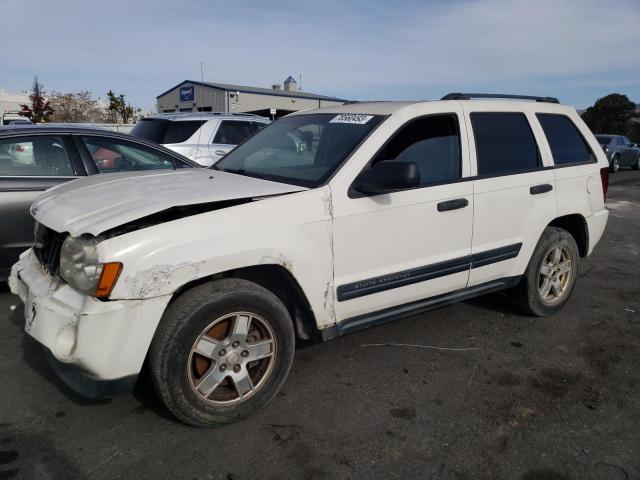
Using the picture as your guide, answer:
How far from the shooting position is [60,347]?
242 cm

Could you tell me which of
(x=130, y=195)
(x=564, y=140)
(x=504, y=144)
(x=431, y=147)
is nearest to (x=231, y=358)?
(x=130, y=195)

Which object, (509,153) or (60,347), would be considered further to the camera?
(509,153)

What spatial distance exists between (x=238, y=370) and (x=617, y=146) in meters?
20.8

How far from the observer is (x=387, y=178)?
2963mm

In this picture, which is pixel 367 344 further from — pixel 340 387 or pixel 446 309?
pixel 446 309

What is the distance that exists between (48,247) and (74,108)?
111 feet

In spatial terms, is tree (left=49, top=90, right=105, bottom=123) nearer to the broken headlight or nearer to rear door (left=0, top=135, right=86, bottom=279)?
rear door (left=0, top=135, right=86, bottom=279)

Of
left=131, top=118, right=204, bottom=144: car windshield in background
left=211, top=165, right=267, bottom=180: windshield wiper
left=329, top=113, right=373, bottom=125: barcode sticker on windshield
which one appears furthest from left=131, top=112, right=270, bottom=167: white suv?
left=329, top=113, right=373, bottom=125: barcode sticker on windshield

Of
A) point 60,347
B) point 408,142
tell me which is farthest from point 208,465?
point 408,142

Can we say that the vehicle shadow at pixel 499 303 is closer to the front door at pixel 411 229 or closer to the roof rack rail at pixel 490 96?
the front door at pixel 411 229

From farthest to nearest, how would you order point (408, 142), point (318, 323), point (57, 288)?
point (408, 142) < point (318, 323) < point (57, 288)

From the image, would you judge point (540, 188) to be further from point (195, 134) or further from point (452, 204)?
point (195, 134)

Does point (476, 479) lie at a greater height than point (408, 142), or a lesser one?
lesser

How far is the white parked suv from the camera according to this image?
245 cm
